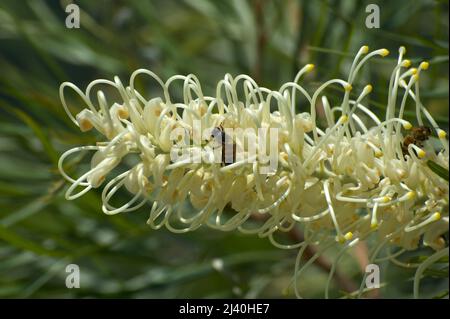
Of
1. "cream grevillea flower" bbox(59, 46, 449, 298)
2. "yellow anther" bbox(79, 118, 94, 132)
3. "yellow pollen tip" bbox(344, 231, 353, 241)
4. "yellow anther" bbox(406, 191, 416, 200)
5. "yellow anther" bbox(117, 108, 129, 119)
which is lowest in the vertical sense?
"yellow pollen tip" bbox(344, 231, 353, 241)

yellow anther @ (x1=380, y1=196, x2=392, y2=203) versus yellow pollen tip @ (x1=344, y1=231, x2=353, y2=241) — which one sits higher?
yellow anther @ (x1=380, y1=196, x2=392, y2=203)

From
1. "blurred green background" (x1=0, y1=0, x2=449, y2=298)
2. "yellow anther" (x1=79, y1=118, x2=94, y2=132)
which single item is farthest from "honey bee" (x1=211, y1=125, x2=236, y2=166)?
"blurred green background" (x1=0, y1=0, x2=449, y2=298)

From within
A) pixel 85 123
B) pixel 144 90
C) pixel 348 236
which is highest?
pixel 144 90

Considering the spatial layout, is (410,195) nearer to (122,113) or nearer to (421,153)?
(421,153)

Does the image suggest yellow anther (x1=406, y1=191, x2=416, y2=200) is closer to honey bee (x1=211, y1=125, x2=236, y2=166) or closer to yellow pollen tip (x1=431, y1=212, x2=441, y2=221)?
yellow pollen tip (x1=431, y1=212, x2=441, y2=221)

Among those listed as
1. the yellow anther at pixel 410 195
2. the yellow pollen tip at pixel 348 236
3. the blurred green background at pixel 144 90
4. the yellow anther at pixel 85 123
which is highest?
the blurred green background at pixel 144 90

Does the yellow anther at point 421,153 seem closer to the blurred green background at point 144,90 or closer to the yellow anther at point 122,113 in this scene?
the blurred green background at point 144,90

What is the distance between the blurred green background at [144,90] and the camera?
→ 109 cm

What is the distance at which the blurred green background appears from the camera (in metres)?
1.09

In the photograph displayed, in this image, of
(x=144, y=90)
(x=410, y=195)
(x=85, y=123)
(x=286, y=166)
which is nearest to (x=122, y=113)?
(x=85, y=123)

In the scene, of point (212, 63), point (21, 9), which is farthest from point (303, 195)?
point (21, 9)

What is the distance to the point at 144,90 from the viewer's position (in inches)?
47.6

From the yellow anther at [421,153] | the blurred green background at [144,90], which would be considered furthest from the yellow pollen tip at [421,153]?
the blurred green background at [144,90]

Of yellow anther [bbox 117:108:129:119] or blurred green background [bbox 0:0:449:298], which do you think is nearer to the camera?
yellow anther [bbox 117:108:129:119]
